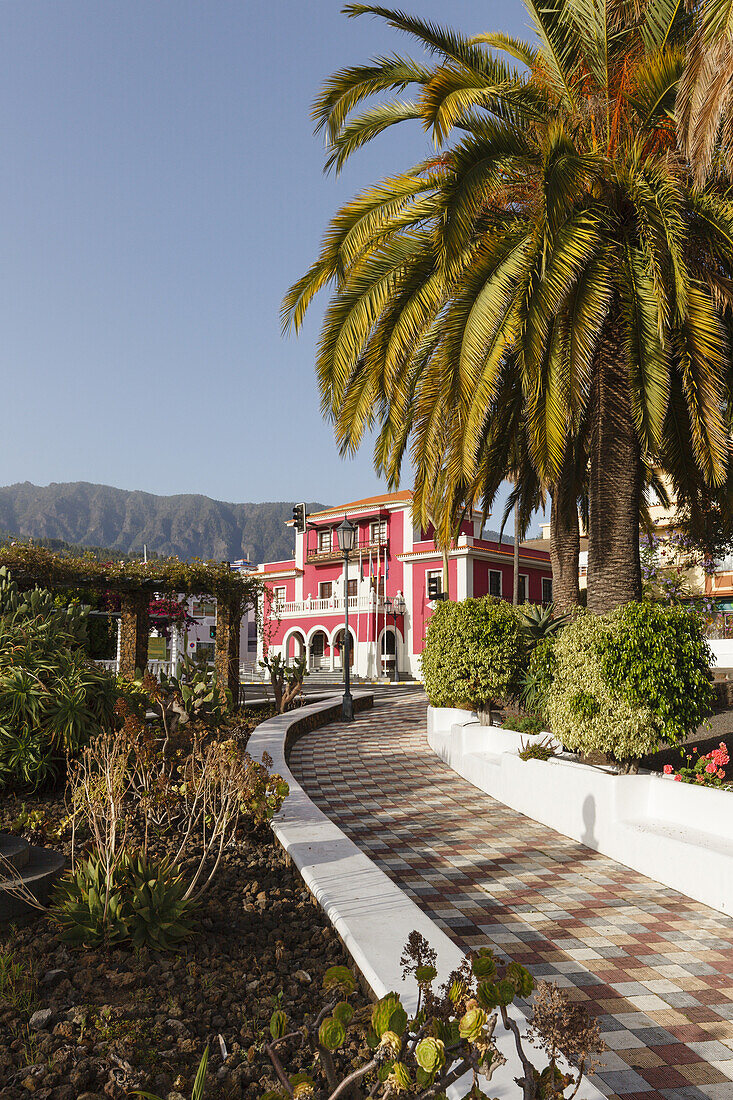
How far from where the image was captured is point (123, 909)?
3549 millimetres

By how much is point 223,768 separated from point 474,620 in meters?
6.79

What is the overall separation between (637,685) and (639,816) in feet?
3.64

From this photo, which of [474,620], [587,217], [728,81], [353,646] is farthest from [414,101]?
[353,646]

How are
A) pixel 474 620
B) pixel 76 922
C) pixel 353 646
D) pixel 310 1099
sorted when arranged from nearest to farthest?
1. pixel 310 1099
2. pixel 76 922
3. pixel 474 620
4. pixel 353 646

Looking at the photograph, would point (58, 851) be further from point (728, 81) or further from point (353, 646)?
point (353, 646)

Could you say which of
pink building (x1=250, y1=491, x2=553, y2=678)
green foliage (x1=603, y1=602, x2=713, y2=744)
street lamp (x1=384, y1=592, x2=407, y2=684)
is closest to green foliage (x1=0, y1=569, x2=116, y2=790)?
green foliage (x1=603, y1=602, x2=713, y2=744)

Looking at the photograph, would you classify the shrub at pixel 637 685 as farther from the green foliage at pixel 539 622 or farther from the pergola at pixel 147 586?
the pergola at pixel 147 586

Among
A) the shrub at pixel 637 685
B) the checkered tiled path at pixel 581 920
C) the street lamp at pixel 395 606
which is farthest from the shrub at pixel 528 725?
the street lamp at pixel 395 606

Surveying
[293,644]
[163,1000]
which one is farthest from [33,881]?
[293,644]

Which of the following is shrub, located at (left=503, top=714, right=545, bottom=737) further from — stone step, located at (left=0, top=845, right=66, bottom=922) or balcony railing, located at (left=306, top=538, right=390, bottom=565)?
balcony railing, located at (left=306, top=538, right=390, bottom=565)

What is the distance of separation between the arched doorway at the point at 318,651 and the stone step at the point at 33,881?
116 feet

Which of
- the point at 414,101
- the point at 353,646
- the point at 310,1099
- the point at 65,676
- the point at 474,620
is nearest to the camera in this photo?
the point at 310,1099

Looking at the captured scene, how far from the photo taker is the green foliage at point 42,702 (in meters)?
6.39

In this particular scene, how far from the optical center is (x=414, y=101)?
8758mm
